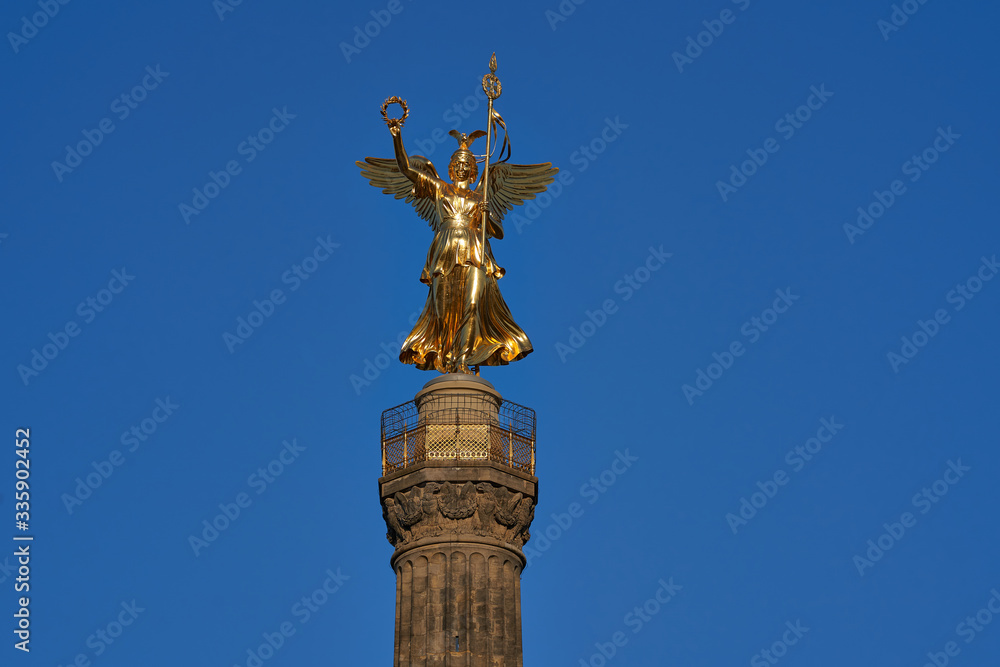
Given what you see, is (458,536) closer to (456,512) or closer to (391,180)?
(456,512)

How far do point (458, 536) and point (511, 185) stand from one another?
12.2 metres

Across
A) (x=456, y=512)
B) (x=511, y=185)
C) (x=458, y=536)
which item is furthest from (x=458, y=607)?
(x=511, y=185)

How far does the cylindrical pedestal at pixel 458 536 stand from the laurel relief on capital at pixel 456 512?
0.03 m

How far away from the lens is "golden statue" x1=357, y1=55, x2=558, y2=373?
6191 cm

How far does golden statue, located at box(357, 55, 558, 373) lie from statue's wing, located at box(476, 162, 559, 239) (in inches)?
1.2

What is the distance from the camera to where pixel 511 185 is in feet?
211

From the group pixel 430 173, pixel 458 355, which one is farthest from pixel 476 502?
pixel 430 173

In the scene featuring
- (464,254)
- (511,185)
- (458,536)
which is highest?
(511,185)

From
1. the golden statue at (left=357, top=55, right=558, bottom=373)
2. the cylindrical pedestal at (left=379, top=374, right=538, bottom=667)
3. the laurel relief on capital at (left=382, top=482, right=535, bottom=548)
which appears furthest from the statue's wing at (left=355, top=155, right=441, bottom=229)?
the laurel relief on capital at (left=382, top=482, right=535, bottom=548)

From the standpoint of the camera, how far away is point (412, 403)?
2362 inches

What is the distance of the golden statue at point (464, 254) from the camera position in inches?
2437

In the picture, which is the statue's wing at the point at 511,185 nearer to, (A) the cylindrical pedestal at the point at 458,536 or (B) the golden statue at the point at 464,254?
(B) the golden statue at the point at 464,254

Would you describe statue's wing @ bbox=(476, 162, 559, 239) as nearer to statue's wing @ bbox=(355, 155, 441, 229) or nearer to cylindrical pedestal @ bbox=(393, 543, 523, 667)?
statue's wing @ bbox=(355, 155, 441, 229)

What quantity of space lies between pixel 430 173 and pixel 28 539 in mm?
15527
